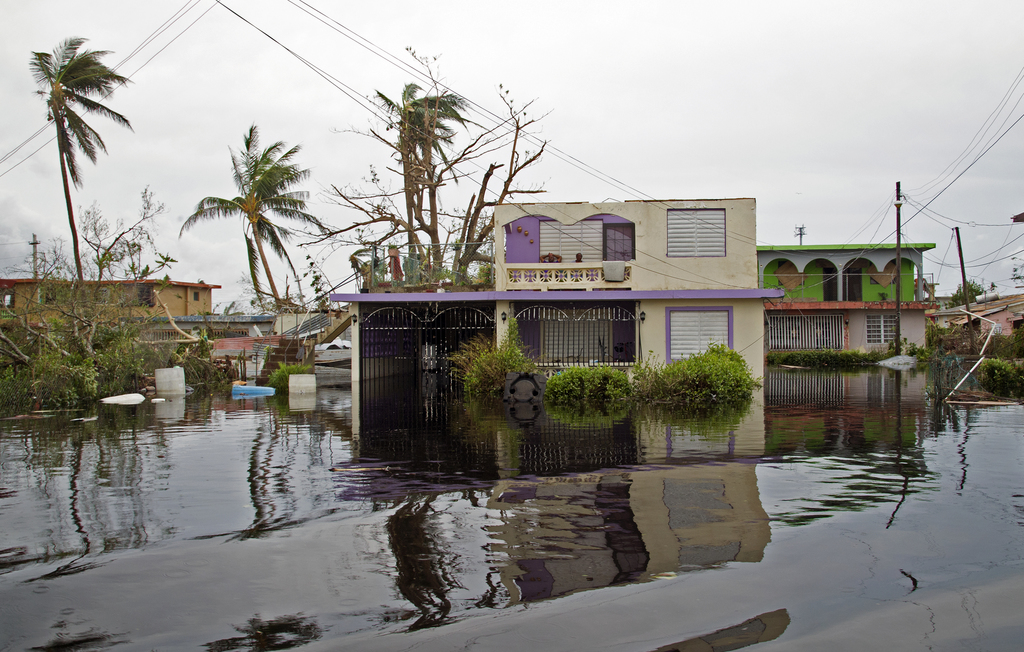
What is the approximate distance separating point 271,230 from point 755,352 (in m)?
22.8

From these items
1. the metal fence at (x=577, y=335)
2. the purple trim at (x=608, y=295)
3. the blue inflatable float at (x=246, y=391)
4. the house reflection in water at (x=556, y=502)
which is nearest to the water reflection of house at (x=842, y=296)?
the metal fence at (x=577, y=335)

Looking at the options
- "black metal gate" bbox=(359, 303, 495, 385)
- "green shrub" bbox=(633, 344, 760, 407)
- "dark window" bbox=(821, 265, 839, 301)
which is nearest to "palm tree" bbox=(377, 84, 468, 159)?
"black metal gate" bbox=(359, 303, 495, 385)

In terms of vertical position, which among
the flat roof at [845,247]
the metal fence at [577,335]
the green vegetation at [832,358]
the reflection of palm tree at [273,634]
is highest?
the flat roof at [845,247]

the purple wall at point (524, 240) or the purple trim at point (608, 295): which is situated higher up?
the purple wall at point (524, 240)

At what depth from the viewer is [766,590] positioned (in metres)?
4.88

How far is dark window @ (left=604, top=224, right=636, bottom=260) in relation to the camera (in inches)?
789

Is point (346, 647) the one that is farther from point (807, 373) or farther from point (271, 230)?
point (271, 230)

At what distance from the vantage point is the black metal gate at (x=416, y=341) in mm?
25078

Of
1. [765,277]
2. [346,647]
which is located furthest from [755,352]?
[765,277]

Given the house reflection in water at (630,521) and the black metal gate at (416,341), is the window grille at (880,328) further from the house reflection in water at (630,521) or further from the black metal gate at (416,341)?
the house reflection in water at (630,521)

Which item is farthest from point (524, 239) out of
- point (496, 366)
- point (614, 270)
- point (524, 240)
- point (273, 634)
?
point (273, 634)

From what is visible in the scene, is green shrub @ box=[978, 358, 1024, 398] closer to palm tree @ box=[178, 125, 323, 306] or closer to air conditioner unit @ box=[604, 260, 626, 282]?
air conditioner unit @ box=[604, 260, 626, 282]

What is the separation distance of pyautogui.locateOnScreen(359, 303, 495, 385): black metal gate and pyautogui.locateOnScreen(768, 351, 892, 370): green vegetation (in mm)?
15898

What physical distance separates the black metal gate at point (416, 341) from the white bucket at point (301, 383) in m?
3.58
